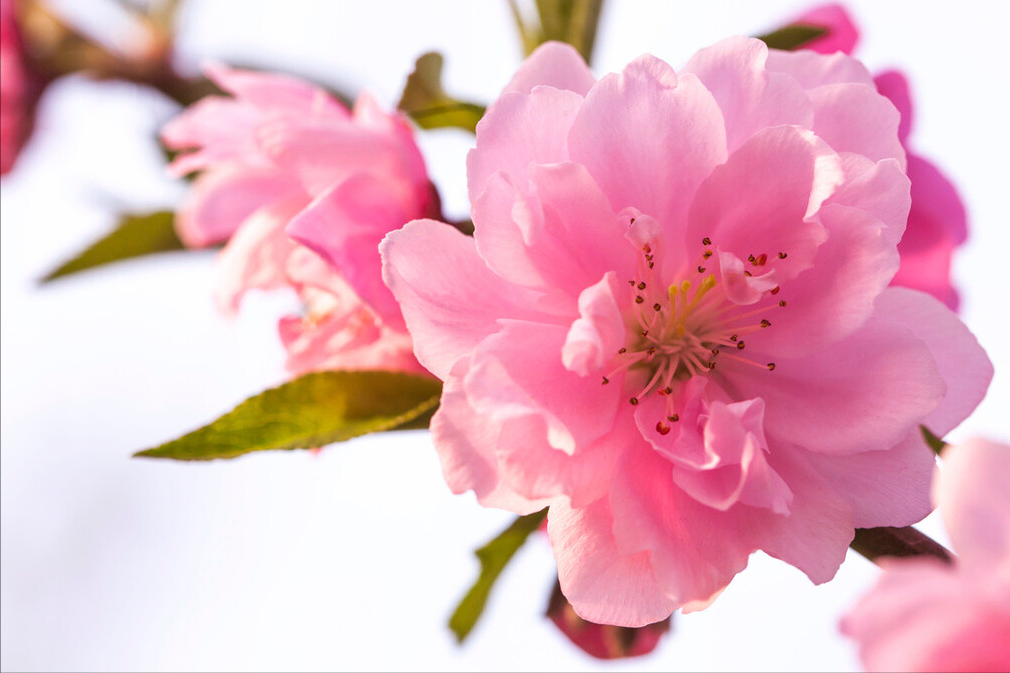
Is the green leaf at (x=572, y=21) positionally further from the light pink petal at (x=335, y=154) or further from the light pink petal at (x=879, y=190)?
the light pink petal at (x=879, y=190)

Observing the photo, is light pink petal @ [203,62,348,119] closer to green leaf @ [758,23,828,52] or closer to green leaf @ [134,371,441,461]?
green leaf @ [134,371,441,461]

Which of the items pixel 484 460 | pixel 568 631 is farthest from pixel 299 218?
pixel 568 631

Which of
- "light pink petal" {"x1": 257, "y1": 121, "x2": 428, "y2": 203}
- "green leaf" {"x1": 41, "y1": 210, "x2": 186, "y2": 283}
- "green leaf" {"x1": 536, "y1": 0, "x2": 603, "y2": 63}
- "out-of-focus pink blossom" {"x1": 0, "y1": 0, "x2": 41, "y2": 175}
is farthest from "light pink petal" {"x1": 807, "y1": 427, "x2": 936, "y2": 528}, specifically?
"out-of-focus pink blossom" {"x1": 0, "y1": 0, "x2": 41, "y2": 175}

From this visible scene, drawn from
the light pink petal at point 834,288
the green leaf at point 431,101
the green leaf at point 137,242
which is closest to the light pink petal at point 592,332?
the light pink petal at point 834,288

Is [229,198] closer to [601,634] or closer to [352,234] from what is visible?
[352,234]

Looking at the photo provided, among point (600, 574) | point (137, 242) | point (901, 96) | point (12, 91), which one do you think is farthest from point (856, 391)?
point (12, 91)

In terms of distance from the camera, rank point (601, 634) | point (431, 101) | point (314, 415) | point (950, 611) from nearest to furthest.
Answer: point (950, 611) < point (314, 415) < point (431, 101) < point (601, 634)

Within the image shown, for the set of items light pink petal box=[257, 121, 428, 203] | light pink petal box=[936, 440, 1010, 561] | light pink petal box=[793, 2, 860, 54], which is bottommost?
light pink petal box=[257, 121, 428, 203]
